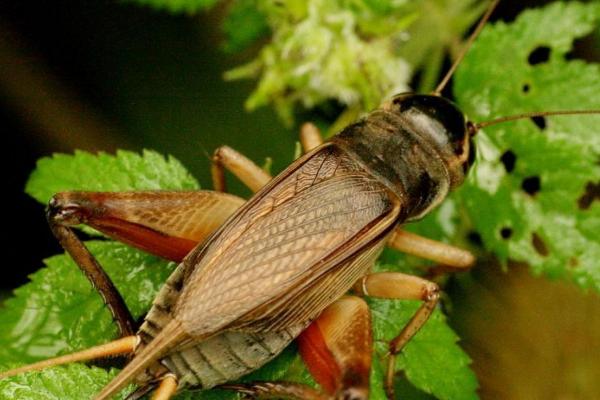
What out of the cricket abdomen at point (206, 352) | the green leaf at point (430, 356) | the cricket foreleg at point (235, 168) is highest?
the cricket foreleg at point (235, 168)

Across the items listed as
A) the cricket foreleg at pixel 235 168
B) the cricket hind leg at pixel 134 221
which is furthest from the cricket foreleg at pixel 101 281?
the cricket foreleg at pixel 235 168

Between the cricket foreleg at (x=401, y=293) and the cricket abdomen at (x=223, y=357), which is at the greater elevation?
the cricket abdomen at (x=223, y=357)

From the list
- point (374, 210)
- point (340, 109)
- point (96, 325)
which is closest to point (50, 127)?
point (340, 109)

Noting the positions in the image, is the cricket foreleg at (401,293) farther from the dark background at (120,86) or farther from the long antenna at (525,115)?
the dark background at (120,86)

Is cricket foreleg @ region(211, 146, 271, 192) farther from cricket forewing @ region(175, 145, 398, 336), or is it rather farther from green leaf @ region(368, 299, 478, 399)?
green leaf @ region(368, 299, 478, 399)

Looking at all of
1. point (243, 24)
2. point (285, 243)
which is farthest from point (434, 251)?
point (243, 24)

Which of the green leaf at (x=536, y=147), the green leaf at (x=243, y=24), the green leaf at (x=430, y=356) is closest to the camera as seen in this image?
the green leaf at (x=430, y=356)

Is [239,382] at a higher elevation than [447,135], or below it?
below

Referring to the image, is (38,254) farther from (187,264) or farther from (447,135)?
(447,135)

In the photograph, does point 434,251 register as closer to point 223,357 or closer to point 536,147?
point 536,147
